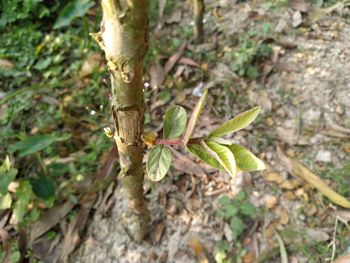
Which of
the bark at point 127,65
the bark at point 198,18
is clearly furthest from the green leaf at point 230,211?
the bark at point 198,18

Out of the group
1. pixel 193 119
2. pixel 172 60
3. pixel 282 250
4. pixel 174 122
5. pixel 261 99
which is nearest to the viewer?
pixel 193 119

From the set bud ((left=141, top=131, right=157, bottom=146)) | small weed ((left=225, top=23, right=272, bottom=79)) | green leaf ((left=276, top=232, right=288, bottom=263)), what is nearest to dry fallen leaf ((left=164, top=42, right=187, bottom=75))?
small weed ((left=225, top=23, right=272, bottom=79))

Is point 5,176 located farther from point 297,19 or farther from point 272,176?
point 297,19

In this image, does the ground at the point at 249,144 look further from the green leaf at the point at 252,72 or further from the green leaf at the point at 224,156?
the green leaf at the point at 224,156

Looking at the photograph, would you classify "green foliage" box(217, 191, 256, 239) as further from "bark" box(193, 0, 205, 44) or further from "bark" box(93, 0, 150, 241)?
"bark" box(193, 0, 205, 44)

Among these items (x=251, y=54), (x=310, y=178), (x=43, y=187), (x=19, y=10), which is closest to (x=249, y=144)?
(x=310, y=178)

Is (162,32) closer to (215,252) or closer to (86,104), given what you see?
(86,104)

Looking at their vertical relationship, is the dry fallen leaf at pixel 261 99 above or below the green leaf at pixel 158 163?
below
